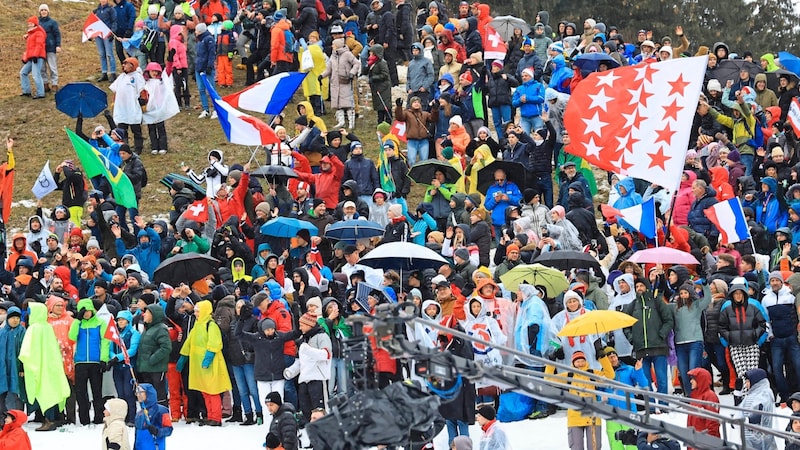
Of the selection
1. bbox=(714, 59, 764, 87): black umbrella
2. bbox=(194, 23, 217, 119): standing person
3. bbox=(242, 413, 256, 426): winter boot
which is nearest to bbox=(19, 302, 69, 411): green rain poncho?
bbox=(242, 413, 256, 426): winter boot

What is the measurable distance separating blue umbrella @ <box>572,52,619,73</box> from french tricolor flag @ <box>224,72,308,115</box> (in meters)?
5.18

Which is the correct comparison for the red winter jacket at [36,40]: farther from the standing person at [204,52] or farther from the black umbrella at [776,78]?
the black umbrella at [776,78]

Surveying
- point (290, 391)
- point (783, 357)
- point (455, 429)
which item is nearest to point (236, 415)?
point (290, 391)

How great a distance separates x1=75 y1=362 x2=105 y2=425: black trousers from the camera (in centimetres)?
1888

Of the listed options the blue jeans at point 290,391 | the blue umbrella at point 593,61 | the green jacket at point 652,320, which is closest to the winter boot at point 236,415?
the blue jeans at point 290,391

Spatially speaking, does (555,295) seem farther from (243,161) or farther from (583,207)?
(243,161)

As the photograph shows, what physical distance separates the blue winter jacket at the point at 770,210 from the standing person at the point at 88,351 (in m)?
8.93

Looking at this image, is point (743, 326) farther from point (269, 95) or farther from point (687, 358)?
point (269, 95)

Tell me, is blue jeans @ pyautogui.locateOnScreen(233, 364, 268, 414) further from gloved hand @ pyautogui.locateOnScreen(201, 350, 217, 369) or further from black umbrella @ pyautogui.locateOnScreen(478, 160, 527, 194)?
black umbrella @ pyautogui.locateOnScreen(478, 160, 527, 194)

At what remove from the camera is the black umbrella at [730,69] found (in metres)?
26.2

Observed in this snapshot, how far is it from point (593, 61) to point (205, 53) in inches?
297

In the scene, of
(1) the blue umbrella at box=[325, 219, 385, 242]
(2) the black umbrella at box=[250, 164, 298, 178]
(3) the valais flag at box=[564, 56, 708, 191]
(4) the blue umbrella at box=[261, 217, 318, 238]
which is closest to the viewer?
(3) the valais flag at box=[564, 56, 708, 191]

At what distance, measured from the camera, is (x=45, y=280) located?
20953mm

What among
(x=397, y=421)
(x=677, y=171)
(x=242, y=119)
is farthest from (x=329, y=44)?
(x=397, y=421)
